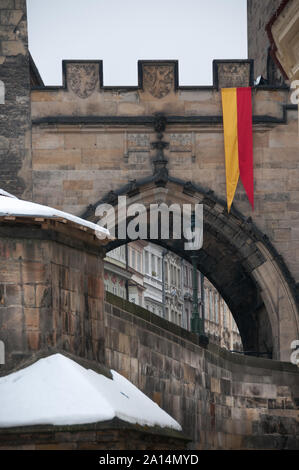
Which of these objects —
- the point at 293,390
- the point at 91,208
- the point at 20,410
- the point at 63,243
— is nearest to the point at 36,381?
the point at 20,410

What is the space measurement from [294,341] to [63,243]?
15.6 m

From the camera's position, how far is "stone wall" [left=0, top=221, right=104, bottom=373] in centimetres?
1975

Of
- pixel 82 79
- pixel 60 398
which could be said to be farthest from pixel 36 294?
pixel 82 79

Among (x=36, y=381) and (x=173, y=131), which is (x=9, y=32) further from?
(x=36, y=381)

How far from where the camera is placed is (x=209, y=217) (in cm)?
3616

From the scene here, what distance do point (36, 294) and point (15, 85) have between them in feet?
54.1

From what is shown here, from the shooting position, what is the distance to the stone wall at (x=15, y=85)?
117 ft

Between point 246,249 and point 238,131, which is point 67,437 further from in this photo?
point 238,131

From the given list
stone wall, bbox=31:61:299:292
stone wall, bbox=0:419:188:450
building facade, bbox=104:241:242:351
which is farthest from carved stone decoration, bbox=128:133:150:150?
building facade, bbox=104:241:242:351

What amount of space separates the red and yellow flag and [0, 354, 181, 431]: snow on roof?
16490 millimetres

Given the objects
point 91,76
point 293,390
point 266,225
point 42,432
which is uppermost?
point 91,76

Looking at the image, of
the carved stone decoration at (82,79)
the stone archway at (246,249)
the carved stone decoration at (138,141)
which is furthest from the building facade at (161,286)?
the carved stone decoration at (82,79)

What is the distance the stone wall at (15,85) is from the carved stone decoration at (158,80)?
2.61 m

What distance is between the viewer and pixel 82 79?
3606cm
